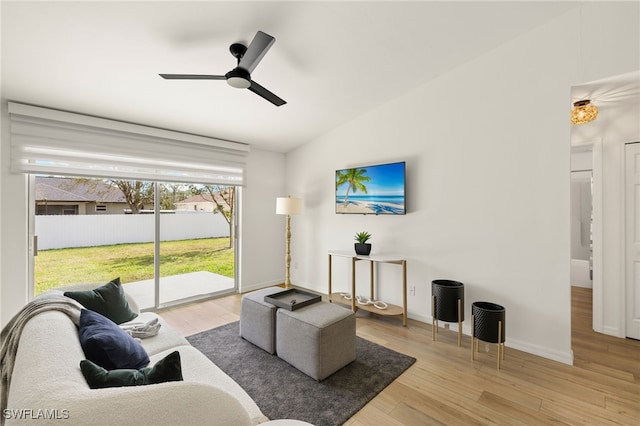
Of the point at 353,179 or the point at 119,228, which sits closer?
the point at 119,228

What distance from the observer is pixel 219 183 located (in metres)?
4.13

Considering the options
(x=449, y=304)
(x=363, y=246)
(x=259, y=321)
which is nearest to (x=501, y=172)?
(x=449, y=304)

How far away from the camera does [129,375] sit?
3.37ft

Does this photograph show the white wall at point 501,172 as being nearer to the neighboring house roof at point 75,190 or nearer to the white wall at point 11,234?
the neighboring house roof at point 75,190

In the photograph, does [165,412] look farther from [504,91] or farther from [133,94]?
[504,91]

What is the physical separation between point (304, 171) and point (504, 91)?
2897mm

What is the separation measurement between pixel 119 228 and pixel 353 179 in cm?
307

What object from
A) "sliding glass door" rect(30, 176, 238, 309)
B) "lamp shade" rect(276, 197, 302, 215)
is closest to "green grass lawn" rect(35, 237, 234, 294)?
"sliding glass door" rect(30, 176, 238, 309)

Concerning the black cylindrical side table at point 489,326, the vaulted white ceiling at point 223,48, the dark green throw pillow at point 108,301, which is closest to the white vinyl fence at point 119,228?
the vaulted white ceiling at point 223,48

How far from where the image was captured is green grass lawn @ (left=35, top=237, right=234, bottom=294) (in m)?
2.98

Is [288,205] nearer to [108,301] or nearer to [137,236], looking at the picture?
[137,236]

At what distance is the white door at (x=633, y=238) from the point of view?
106 inches

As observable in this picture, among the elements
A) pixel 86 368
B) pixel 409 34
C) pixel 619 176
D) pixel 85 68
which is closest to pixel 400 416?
pixel 86 368

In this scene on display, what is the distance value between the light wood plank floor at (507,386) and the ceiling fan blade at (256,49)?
2445 mm
